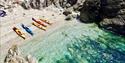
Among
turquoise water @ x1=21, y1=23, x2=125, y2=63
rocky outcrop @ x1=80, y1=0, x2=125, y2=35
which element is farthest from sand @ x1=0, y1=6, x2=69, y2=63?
rocky outcrop @ x1=80, y1=0, x2=125, y2=35

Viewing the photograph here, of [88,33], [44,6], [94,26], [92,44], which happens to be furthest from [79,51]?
[44,6]

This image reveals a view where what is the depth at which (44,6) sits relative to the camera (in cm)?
5778

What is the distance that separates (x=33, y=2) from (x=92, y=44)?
17.2m

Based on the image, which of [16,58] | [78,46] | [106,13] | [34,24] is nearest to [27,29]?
[34,24]

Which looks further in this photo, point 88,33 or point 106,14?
point 106,14

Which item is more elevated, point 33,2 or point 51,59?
point 33,2

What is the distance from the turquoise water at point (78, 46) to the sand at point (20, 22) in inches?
71.1

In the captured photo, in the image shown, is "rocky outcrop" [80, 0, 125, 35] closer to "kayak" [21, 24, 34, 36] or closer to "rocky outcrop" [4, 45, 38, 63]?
"kayak" [21, 24, 34, 36]

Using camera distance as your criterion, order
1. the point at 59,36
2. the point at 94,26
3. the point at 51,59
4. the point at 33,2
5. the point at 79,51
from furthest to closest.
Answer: the point at 33,2 < the point at 94,26 < the point at 59,36 < the point at 79,51 < the point at 51,59

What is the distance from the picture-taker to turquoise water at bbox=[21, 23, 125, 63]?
1633 inches

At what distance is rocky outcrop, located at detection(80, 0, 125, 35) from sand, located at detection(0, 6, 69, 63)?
496 cm

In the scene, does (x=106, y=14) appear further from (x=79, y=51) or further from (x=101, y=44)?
(x=79, y=51)

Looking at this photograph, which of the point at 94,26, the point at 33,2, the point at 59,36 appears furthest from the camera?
the point at 33,2

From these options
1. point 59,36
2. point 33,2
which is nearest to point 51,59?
point 59,36
